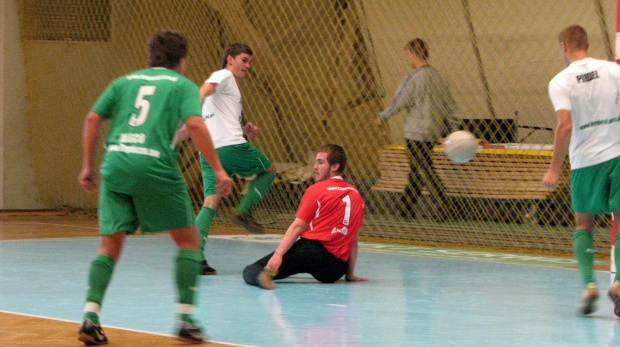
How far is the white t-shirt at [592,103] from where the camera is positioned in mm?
5848

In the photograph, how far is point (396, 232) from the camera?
1113 cm

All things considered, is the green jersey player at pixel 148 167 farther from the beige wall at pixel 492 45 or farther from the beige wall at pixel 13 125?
the beige wall at pixel 13 125

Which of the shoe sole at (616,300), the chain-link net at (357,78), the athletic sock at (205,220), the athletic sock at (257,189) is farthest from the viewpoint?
the chain-link net at (357,78)

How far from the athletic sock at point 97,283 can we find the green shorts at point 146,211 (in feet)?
0.48

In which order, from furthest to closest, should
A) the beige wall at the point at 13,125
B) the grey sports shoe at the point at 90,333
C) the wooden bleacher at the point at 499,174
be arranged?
the beige wall at the point at 13,125 < the wooden bleacher at the point at 499,174 < the grey sports shoe at the point at 90,333

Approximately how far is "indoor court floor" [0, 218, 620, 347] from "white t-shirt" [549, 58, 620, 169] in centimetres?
99

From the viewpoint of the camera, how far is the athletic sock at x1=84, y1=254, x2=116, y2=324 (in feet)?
15.5

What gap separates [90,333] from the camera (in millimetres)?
4637

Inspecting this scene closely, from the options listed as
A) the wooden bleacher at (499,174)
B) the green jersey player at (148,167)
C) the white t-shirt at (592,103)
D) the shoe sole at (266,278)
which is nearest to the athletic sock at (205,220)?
the shoe sole at (266,278)

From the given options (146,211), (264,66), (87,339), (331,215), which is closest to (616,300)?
(331,215)

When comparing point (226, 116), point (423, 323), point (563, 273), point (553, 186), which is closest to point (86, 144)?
point (423, 323)

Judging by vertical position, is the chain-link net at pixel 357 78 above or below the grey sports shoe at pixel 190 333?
above

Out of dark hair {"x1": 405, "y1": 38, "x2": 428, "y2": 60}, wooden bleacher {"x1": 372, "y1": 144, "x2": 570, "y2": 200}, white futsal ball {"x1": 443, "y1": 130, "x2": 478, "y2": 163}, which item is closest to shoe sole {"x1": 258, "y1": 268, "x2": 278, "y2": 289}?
white futsal ball {"x1": 443, "y1": 130, "x2": 478, "y2": 163}

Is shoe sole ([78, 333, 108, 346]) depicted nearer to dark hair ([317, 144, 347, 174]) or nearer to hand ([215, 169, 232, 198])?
hand ([215, 169, 232, 198])
